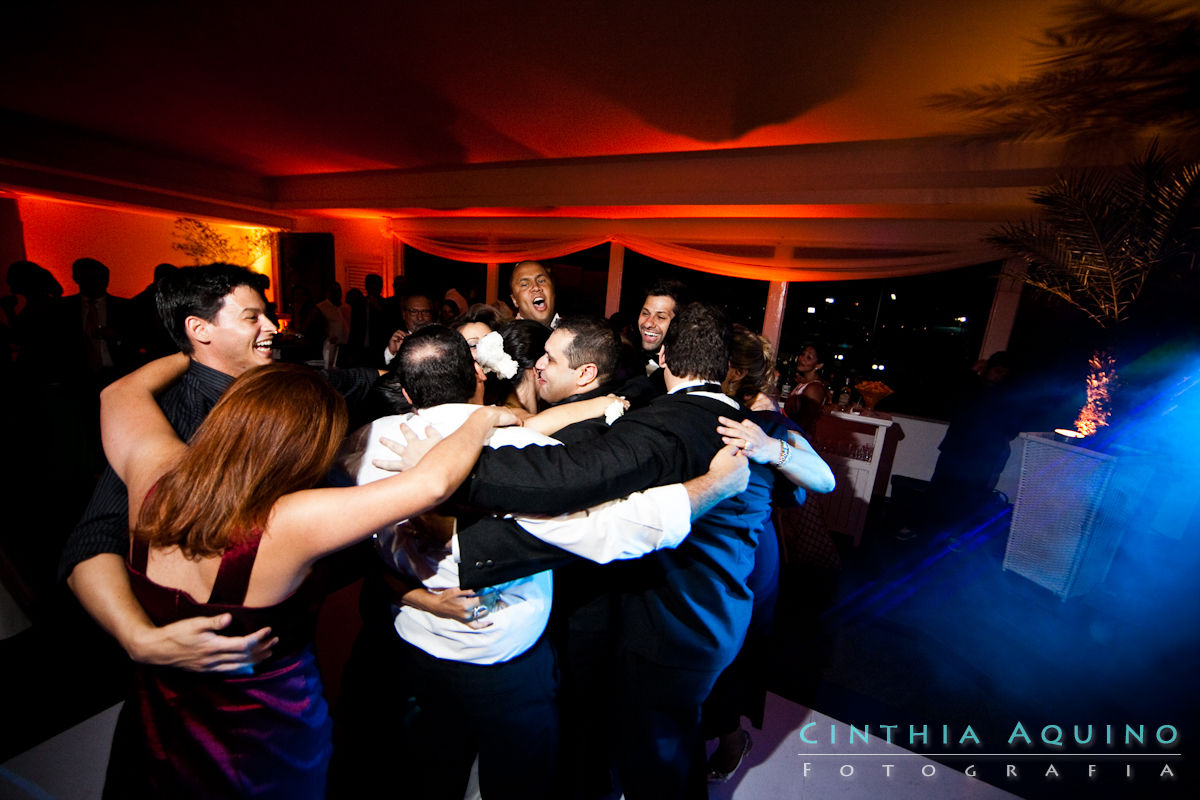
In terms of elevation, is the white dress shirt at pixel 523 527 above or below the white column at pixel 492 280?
below

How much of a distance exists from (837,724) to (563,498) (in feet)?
6.86

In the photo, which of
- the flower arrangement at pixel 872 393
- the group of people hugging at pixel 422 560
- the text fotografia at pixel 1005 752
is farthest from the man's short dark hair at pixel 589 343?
the flower arrangement at pixel 872 393

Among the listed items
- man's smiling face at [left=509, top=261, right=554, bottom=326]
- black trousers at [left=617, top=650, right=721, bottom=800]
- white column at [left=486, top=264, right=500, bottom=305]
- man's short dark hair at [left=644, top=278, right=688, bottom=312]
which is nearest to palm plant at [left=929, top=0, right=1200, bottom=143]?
man's short dark hair at [left=644, top=278, right=688, bottom=312]

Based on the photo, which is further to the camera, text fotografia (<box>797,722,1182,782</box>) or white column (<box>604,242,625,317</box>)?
white column (<box>604,242,625,317</box>)

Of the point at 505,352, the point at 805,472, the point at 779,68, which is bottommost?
the point at 805,472

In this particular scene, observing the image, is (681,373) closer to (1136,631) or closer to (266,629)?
(266,629)

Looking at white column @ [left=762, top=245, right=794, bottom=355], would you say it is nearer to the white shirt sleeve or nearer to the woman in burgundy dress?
the white shirt sleeve

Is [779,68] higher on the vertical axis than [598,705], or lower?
higher

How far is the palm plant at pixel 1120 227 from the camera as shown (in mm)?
2781

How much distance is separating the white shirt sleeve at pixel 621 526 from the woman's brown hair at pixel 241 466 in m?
0.42

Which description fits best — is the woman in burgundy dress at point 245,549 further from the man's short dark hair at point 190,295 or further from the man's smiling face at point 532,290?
the man's smiling face at point 532,290

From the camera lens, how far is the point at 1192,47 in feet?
7.13

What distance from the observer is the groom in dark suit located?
4.48ft

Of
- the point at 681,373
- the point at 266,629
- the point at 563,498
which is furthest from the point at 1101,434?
the point at 266,629
